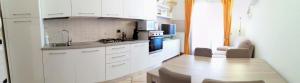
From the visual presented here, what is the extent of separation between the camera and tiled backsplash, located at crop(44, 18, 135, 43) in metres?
3.19

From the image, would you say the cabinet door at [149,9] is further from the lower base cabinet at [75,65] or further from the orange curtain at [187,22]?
the orange curtain at [187,22]

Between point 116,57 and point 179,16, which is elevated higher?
point 179,16

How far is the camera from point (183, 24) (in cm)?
636

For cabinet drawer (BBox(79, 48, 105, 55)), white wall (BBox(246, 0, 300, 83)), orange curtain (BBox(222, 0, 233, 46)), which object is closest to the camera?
white wall (BBox(246, 0, 300, 83))

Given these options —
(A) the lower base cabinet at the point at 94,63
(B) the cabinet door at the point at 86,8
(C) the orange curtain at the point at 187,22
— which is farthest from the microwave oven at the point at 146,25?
(C) the orange curtain at the point at 187,22

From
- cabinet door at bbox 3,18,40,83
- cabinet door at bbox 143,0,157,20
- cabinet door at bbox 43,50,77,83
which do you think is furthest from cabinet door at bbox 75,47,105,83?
cabinet door at bbox 143,0,157,20

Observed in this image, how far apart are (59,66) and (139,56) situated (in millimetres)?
1615

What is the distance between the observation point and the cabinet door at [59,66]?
107 inches

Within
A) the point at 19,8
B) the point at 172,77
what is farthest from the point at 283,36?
the point at 19,8

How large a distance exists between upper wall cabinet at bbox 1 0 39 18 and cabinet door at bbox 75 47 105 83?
888mm

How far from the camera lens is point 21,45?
2645mm

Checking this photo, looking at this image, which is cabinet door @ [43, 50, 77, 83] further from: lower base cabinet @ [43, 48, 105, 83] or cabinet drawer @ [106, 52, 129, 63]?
cabinet drawer @ [106, 52, 129, 63]

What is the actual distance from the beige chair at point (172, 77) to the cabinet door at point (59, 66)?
5.99ft

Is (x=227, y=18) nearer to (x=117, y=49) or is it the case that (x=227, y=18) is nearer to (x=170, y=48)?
(x=170, y=48)
